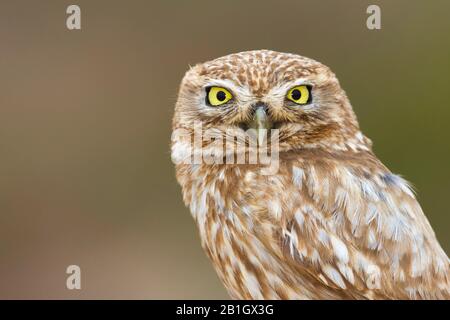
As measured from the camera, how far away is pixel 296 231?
3633mm

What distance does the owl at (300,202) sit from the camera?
3607mm

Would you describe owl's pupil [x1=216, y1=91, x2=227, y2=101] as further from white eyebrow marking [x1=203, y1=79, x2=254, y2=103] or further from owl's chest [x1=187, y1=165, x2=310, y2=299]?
owl's chest [x1=187, y1=165, x2=310, y2=299]

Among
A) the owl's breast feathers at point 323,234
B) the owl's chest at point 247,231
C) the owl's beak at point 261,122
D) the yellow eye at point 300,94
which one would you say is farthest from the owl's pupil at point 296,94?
the owl's chest at point 247,231

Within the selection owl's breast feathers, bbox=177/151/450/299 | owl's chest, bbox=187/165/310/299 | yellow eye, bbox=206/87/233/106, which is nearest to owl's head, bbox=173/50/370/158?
yellow eye, bbox=206/87/233/106

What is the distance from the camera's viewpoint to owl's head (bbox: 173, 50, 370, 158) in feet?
11.9

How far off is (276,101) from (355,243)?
709mm

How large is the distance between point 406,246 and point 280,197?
59 cm

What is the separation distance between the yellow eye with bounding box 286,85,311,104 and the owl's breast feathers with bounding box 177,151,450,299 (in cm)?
24

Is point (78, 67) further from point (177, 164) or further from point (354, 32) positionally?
point (177, 164)

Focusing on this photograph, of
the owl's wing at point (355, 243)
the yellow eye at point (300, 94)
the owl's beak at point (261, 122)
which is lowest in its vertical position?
the owl's wing at point (355, 243)

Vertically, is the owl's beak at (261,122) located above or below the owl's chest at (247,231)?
above

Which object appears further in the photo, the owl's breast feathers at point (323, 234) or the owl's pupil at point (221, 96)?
the owl's pupil at point (221, 96)

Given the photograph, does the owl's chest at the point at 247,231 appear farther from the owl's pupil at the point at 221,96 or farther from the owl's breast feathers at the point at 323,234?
the owl's pupil at the point at 221,96

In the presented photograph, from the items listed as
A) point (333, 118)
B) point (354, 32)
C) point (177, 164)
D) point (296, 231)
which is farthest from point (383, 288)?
point (354, 32)
